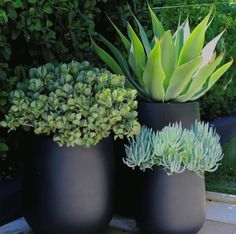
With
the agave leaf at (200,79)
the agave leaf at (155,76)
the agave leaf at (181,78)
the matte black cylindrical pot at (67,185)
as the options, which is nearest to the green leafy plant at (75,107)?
the matte black cylindrical pot at (67,185)

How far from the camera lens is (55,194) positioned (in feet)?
10.4

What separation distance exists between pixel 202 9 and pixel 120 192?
140 inches

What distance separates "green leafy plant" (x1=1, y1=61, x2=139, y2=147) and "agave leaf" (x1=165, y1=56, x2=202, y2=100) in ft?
1.17

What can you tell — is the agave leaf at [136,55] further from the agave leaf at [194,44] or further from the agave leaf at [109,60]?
the agave leaf at [194,44]

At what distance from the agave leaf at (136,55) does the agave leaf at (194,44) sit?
0.27m

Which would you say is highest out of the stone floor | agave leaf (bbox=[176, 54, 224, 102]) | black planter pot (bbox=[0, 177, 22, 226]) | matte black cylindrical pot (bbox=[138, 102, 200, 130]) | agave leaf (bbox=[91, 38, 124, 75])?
agave leaf (bbox=[91, 38, 124, 75])

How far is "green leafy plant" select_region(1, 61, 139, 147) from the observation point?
3.06 m

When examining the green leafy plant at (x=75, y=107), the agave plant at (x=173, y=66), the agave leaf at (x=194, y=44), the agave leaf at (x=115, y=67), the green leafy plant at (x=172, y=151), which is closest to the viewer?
the green leafy plant at (x=75, y=107)

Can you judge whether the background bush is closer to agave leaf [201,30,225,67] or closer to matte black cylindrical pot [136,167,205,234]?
agave leaf [201,30,225,67]

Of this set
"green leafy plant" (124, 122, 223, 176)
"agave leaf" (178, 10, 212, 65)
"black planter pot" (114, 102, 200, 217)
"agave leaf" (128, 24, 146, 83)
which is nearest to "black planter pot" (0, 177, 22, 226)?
"black planter pot" (114, 102, 200, 217)

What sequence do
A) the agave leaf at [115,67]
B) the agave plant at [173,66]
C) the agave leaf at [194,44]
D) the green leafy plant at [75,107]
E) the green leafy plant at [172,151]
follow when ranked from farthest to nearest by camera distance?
1. the agave leaf at [115,67]
2. the agave leaf at [194,44]
3. the agave plant at [173,66]
4. the green leafy plant at [172,151]
5. the green leafy plant at [75,107]

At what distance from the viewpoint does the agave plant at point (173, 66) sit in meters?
3.40

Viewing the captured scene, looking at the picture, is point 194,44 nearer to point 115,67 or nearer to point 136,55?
point 136,55

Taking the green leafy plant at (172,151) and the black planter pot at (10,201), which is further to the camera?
the black planter pot at (10,201)
